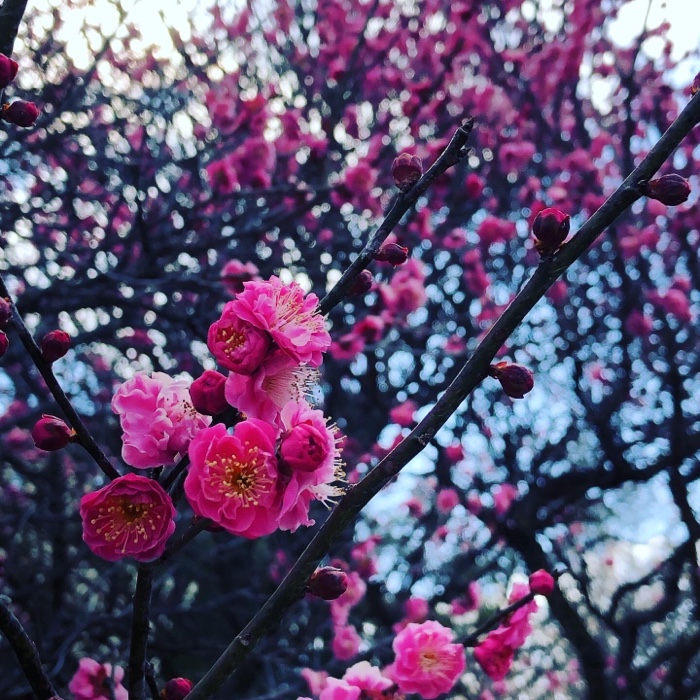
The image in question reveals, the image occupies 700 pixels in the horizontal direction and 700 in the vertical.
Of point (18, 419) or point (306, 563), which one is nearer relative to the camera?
point (306, 563)

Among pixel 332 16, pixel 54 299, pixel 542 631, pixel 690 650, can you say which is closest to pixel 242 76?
pixel 332 16

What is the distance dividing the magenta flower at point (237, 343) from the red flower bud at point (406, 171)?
34 centimetres

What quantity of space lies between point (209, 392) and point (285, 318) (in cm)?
15

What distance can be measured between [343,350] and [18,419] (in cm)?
154

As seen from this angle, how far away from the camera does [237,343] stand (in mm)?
944

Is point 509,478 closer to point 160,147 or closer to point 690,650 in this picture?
point 690,650

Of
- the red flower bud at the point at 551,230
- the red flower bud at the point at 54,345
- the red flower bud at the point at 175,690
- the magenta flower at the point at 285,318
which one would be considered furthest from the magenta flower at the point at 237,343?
the red flower bud at the point at 175,690

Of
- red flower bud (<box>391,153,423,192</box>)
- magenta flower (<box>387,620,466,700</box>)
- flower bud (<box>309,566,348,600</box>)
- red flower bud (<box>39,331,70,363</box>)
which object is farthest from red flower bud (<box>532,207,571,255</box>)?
magenta flower (<box>387,620,466,700</box>)

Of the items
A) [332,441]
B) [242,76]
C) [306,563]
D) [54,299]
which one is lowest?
[306,563]

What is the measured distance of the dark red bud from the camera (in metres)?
1.15

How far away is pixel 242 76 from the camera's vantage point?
18.4 feet

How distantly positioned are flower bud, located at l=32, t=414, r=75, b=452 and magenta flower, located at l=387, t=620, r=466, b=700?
1.04m

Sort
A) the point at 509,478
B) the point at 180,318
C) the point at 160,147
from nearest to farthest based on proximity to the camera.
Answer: the point at 180,318 → the point at 160,147 → the point at 509,478

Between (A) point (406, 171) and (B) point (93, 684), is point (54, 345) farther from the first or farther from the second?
(B) point (93, 684)
